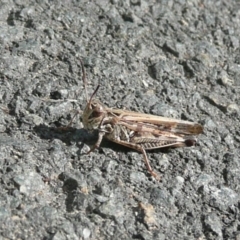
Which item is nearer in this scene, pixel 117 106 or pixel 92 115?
pixel 92 115

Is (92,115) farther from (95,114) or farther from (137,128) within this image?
(137,128)

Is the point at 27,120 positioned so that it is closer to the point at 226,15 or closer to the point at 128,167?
the point at 128,167

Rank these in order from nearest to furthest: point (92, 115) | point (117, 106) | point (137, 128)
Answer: point (92, 115) < point (137, 128) < point (117, 106)

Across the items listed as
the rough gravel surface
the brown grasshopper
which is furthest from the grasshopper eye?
Answer: the rough gravel surface

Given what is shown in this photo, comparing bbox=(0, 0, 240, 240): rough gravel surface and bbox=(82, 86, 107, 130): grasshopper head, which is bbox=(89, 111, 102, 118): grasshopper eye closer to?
bbox=(82, 86, 107, 130): grasshopper head

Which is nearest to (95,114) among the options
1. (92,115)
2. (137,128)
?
(92,115)

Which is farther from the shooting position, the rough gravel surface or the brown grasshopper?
the brown grasshopper
